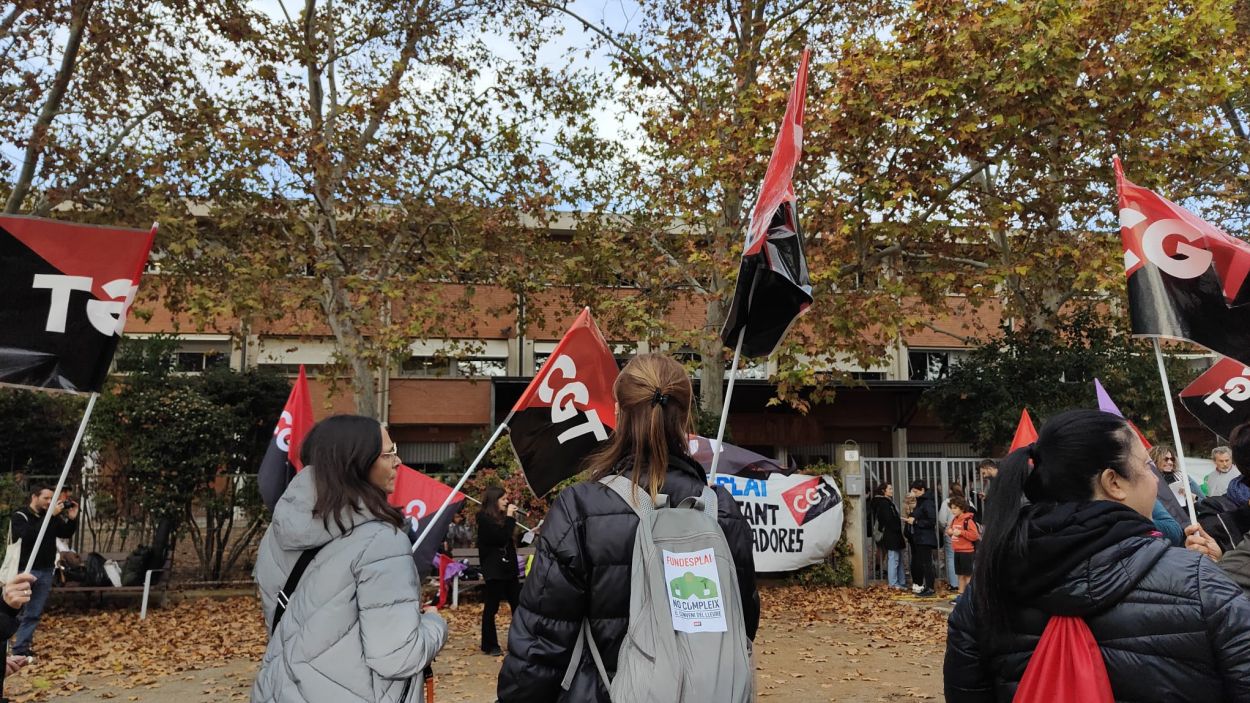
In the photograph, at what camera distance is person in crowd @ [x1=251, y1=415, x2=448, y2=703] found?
282 cm

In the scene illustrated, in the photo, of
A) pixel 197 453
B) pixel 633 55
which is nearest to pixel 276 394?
pixel 197 453

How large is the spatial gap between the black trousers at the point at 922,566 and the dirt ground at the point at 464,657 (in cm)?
60

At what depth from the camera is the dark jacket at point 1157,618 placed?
2.07 metres

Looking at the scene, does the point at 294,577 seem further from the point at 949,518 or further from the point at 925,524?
the point at 949,518

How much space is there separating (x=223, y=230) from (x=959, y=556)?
40.4 ft

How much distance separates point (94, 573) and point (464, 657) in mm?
6699

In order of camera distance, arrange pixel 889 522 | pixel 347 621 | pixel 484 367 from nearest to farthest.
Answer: pixel 347 621
pixel 889 522
pixel 484 367

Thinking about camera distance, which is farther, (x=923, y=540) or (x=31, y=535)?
(x=923, y=540)

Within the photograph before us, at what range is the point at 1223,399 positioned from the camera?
6.48 metres

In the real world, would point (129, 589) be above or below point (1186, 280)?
below

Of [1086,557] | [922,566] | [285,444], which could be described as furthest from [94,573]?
[1086,557]

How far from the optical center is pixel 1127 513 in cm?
223

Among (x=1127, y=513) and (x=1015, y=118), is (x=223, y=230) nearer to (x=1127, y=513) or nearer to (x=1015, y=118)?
(x=1015, y=118)

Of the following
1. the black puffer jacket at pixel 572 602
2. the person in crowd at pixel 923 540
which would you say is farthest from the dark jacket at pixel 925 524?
the black puffer jacket at pixel 572 602
